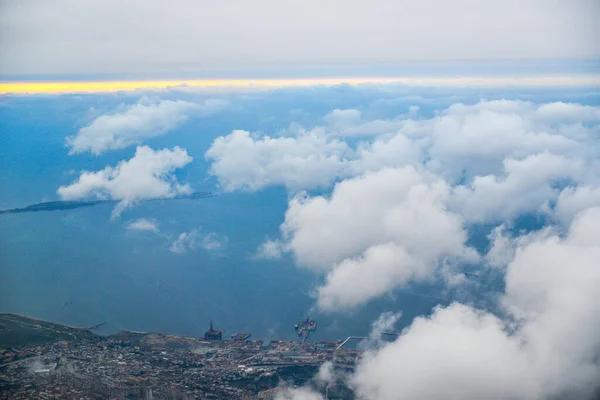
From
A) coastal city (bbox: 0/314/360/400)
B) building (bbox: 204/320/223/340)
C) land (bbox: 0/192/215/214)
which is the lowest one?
coastal city (bbox: 0/314/360/400)

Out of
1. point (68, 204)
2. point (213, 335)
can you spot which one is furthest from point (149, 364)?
point (68, 204)

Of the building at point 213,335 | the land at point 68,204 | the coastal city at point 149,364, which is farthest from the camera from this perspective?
the land at point 68,204

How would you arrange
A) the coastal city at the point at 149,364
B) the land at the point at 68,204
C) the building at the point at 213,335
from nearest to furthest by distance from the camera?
the coastal city at the point at 149,364
the building at the point at 213,335
the land at the point at 68,204

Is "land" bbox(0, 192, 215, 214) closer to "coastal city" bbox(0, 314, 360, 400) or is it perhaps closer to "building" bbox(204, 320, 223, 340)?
"coastal city" bbox(0, 314, 360, 400)

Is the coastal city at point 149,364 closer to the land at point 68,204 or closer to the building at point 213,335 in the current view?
the building at point 213,335

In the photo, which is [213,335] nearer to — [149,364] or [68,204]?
[149,364]

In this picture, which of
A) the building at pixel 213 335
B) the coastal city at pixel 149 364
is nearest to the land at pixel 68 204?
the coastal city at pixel 149 364

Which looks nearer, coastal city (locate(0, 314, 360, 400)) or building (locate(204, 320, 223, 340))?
coastal city (locate(0, 314, 360, 400))

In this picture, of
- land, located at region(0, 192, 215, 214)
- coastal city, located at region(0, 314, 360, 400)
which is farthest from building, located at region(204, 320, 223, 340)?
land, located at region(0, 192, 215, 214)

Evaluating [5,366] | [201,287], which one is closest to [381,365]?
[5,366]

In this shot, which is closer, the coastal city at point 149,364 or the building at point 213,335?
the coastal city at point 149,364
